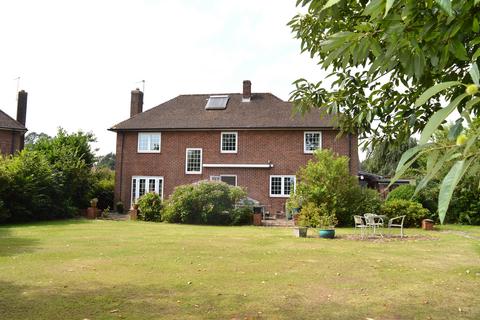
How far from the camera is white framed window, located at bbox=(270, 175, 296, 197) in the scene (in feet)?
101

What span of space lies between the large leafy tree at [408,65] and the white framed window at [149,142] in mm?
28662

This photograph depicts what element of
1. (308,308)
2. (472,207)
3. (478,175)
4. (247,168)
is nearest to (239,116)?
(247,168)

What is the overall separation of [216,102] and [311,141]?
8507 mm

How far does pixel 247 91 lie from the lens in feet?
114

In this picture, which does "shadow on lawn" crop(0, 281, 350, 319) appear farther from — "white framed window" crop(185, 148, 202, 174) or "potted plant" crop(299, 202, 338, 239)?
"white framed window" crop(185, 148, 202, 174)

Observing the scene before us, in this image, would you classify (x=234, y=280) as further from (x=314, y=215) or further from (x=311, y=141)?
(x=311, y=141)

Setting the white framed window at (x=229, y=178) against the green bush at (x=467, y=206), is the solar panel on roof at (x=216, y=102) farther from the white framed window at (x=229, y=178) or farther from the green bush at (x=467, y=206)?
the green bush at (x=467, y=206)

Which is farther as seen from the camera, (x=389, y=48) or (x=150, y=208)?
(x=150, y=208)

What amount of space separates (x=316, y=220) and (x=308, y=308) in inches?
607

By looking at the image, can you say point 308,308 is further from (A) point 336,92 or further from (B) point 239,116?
(B) point 239,116

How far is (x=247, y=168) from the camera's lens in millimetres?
31609

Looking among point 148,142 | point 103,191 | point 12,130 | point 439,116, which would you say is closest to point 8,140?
point 12,130

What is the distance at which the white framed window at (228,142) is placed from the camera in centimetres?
3198

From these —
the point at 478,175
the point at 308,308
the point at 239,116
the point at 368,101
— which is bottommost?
the point at 308,308
